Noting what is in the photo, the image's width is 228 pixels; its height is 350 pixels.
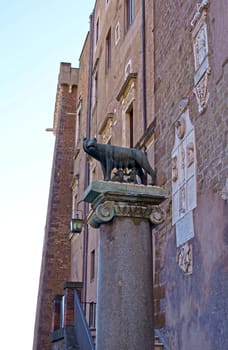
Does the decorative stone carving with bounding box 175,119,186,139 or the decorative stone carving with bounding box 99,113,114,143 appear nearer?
the decorative stone carving with bounding box 175,119,186,139

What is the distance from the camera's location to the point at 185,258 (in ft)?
27.0

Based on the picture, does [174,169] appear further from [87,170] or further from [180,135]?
[87,170]

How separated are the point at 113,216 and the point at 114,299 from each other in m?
0.83

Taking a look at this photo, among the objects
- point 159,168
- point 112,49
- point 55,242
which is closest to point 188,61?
point 159,168

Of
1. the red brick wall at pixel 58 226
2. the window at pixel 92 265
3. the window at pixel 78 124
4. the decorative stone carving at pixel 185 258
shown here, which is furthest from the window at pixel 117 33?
the decorative stone carving at pixel 185 258

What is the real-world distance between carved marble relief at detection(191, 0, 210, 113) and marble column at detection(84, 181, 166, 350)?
9.46 feet

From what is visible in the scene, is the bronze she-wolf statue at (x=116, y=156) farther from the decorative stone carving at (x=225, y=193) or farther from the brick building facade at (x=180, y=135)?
the brick building facade at (x=180, y=135)

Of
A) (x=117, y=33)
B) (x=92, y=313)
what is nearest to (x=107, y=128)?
(x=117, y=33)

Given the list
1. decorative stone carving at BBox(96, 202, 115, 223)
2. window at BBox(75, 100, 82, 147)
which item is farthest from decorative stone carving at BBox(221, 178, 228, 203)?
window at BBox(75, 100, 82, 147)

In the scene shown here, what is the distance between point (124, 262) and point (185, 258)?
3155 mm

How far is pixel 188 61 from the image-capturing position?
9.01 meters

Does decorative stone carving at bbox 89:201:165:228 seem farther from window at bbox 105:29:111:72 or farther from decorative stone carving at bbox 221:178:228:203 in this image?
window at bbox 105:29:111:72

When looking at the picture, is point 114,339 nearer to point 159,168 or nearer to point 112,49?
point 159,168

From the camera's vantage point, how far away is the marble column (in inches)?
200
